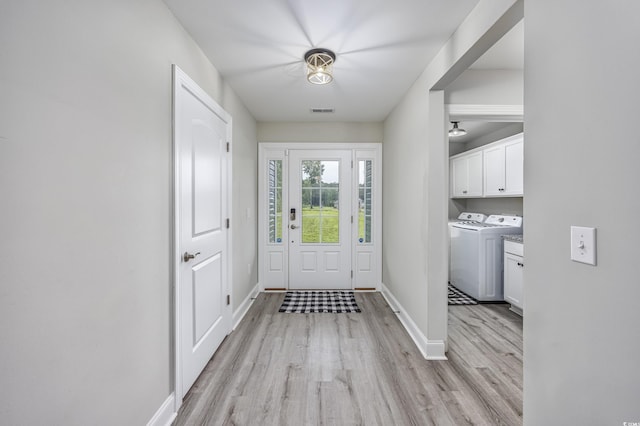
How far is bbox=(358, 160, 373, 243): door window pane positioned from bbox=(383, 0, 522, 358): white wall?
0.77m

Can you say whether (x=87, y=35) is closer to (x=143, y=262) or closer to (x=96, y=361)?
(x=143, y=262)

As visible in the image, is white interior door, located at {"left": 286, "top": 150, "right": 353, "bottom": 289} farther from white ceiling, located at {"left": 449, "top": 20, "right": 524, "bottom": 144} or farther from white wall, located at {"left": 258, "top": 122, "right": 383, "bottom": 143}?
white ceiling, located at {"left": 449, "top": 20, "right": 524, "bottom": 144}

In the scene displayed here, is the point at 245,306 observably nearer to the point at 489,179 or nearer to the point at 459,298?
the point at 459,298

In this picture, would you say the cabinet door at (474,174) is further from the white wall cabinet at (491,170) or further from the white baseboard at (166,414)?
the white baseboard at (166,414)

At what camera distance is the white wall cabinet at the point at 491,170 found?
3.53 m

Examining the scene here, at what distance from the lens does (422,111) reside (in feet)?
7.99

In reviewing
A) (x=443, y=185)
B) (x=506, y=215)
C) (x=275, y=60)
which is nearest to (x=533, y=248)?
(x=443, y=185)

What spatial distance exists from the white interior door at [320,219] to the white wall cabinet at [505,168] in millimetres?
1999

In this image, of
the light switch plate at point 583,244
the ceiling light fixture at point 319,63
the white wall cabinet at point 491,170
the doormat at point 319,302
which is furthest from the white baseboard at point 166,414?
the white wall cabinet at point 491,170

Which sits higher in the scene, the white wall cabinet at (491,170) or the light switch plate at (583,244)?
the white wall cabinet at (491,170)

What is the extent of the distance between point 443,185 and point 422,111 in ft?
2.22

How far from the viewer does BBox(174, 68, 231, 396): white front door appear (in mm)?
1765

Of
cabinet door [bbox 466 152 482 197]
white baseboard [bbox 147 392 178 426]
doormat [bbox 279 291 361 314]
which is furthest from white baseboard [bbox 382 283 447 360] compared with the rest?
cabinet door [bbox 466 152 482 197]

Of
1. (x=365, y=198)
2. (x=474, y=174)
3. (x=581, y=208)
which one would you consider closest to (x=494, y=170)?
(x=474, y=174)
